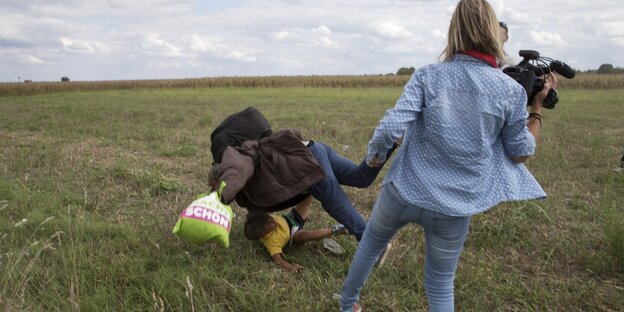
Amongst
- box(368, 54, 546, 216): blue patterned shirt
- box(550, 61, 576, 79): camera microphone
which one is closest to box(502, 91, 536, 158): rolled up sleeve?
box(368, 54, 546, 216): blue patterned shirt

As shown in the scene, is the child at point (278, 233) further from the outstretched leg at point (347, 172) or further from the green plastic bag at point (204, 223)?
the green plastic bag at point (204, 223)

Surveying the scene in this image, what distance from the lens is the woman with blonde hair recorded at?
2.04 m

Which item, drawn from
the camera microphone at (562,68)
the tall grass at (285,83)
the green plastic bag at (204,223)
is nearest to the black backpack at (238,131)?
the green plastic bag at (204,223)

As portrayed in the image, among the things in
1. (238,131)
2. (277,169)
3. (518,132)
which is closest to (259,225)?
(277,169)

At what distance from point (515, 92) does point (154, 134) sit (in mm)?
7828

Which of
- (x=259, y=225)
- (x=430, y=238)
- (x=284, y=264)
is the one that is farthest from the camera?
(x=259, y=225)

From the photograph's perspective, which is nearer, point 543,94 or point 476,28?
point 476,28

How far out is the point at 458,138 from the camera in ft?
6.80

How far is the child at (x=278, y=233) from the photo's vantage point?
348 cm

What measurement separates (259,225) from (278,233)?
7.1 inches

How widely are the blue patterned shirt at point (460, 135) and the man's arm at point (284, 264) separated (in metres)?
1.41

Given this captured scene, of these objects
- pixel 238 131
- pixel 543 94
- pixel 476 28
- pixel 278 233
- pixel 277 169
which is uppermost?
pixel 476 28

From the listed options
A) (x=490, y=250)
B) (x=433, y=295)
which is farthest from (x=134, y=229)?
(x=490, y=250)

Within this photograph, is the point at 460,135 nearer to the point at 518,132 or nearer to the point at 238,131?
the point at 518,132
